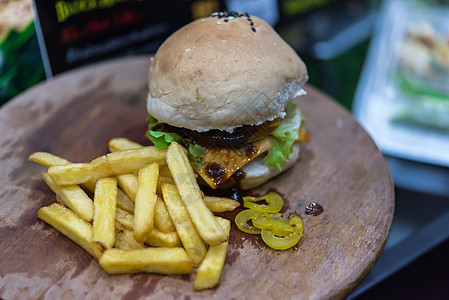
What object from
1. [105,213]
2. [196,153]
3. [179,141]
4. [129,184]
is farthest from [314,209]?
[105,213]

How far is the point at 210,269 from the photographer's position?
1974 millimetres

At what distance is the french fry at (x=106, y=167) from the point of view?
2285 mm

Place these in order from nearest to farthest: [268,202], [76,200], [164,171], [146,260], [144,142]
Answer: [146,260] < [76,200] < [164,171] < [268,202] < [144,142]

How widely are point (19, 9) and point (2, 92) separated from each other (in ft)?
2.59

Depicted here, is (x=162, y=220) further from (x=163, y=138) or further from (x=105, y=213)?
(x=163, y=138)

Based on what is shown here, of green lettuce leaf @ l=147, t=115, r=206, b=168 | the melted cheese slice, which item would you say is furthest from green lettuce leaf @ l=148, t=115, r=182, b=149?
the melted cheese slice

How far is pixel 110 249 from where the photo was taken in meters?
2.02

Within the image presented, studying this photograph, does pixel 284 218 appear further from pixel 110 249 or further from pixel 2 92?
pixel 2 92

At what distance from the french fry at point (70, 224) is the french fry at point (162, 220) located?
1.17ft

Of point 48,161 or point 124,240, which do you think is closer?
point 124,240

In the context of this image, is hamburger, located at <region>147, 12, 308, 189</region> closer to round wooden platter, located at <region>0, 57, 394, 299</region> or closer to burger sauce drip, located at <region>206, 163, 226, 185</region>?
burger sauce drip, located at <region>206, 163, 226, 185</region>

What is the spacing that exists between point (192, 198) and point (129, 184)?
0.43 meters

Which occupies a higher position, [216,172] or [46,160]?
[46,160]

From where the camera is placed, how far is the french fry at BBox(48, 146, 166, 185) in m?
2.29
